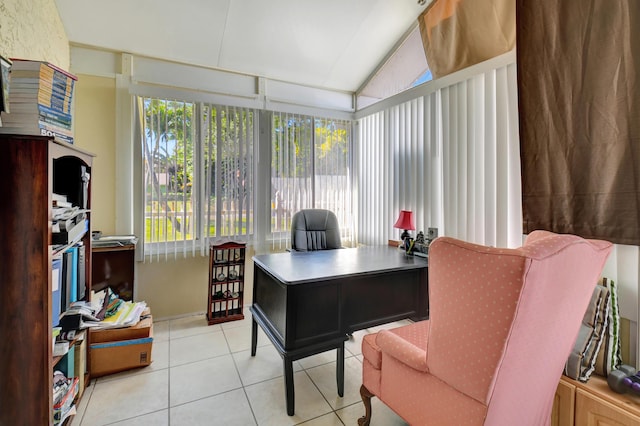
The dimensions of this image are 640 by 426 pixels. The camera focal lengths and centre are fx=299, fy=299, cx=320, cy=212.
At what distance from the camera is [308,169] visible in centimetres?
367

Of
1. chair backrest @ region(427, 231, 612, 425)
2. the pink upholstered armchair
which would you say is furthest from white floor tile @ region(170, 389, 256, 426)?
chair backrest @ region(427, 231, 612, 425)

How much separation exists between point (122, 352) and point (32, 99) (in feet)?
5.60

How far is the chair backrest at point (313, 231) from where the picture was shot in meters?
2.93

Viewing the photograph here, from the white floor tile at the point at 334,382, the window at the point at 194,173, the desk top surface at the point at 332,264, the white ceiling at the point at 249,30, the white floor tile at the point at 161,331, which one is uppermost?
the white ceiling at the point at 249,30

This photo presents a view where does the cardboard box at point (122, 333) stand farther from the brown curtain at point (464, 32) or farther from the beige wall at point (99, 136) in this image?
the brown curtain at point (464, 32)

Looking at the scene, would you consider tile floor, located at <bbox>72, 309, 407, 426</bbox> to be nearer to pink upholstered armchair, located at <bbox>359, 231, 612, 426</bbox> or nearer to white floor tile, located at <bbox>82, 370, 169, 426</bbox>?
white floor tile, located at <bbox>82, 370, 169, 426</bbox>

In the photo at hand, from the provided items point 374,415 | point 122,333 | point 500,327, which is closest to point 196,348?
point 122,333

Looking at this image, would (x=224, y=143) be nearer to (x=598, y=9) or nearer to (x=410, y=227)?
(x=410, y=227)

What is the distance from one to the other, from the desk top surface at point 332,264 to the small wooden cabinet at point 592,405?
101cm

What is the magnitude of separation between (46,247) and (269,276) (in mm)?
1160

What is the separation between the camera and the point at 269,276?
6.68 ft

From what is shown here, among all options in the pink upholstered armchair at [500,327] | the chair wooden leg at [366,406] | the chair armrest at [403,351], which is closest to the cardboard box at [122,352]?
the chair wooden leg at [366,406]

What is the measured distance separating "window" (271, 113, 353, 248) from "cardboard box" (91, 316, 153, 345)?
5.29 feet

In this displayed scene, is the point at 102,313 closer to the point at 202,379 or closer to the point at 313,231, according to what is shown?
the point at 202,379
